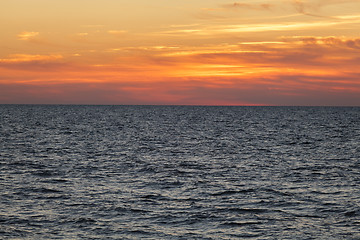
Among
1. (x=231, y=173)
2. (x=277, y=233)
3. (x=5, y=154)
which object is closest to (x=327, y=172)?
(x=231, y=173)

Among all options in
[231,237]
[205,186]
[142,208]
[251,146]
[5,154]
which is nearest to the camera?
[231,237]

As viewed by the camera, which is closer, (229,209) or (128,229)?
(128,229)

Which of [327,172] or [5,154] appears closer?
[327,172]

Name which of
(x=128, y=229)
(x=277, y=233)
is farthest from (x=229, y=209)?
(x=128, y=229)

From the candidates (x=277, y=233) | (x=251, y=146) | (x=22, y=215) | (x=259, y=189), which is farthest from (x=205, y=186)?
(x=251, y=146)

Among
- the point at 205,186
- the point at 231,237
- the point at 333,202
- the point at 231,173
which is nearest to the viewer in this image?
the point at 231,237

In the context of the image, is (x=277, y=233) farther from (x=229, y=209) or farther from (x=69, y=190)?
(x=69, y=190)

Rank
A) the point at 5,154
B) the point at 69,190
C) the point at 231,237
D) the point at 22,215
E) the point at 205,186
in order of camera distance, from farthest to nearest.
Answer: the point at 5,154 < the point at 205,186 < the point at 69,190 < the point at 22,215 < the point at 231,237

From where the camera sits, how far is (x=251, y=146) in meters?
57.0

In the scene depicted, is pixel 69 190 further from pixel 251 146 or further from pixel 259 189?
pixel 251 146

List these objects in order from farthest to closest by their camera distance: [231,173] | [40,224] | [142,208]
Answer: [231,173] → [142,208] → [40,224]

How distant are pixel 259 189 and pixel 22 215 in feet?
47.0

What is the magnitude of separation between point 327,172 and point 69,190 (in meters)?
20.0

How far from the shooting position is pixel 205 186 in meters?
29.2
